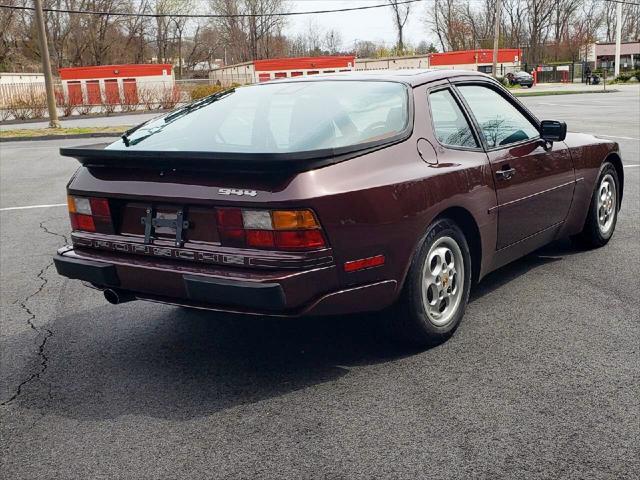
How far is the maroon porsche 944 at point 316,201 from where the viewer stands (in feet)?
11.0

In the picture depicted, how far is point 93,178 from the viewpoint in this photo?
3.93 metres

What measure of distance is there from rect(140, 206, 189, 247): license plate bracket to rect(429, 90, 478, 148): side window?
A: 59.7 inches

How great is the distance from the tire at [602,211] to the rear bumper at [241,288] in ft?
9.51

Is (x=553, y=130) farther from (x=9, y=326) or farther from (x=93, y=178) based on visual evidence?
(x=9, y=326)

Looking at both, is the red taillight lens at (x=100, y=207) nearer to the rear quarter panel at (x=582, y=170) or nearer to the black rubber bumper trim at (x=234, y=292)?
the black rubber bumper trim at (x=234, y=292)

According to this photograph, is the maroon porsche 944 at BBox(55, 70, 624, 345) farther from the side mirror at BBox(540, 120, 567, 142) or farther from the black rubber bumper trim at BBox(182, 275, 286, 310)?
the side mirror at BBox(540, 120, 567, 142)

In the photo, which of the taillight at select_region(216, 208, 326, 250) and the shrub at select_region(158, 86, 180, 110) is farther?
the shrub at select_region(158, 86, 180, 110)

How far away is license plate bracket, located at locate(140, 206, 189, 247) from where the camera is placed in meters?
3.56

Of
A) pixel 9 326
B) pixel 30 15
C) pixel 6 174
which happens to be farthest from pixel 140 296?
pixel 30 15

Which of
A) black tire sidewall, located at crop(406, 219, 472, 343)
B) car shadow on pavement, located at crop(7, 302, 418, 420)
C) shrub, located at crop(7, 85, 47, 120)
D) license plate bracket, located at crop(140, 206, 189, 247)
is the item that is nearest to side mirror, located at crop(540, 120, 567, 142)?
black tire sidewall, located at crop(406, 219, 472, 343)

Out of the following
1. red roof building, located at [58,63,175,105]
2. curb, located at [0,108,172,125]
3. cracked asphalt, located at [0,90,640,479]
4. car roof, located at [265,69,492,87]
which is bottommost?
cracked asphalt, located at [0,90,640,479]

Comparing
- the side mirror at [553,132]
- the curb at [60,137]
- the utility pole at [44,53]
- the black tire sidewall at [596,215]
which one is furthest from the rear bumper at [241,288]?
the utility pole at [44,53]

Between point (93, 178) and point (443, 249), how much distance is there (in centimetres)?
193

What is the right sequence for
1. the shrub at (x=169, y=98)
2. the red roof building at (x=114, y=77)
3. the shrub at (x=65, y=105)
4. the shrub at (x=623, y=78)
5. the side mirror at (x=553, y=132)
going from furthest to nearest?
the shrub at (x=623, y=78), the red roof building at (x=114, y=77), the shrub at (x=169, y=98), the shrub at (x=65, y=105), the side mirror at (x=553, y=132)
